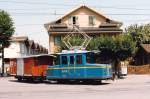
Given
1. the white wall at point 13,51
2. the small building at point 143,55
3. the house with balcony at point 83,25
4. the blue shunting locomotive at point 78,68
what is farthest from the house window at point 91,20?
the blue shunting locomotive at point 78,68

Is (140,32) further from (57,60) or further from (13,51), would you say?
(57,60)

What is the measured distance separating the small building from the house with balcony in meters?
6.96

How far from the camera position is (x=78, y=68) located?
1387 inches

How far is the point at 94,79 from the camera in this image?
35.0 meters

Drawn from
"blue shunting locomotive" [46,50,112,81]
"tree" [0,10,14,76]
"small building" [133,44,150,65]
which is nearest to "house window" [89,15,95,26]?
"small building" [133,44,150,65]

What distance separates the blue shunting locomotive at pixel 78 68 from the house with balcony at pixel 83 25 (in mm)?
26682

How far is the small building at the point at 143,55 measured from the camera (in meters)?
71.1

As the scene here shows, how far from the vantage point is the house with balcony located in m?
64.0

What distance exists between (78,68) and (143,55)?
3986 cm

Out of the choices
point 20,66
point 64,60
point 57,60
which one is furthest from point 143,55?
point 64,60

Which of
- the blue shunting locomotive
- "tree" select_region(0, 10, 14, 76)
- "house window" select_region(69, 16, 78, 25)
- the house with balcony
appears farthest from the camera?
"house window" select_region(69, 16, 78, 25)

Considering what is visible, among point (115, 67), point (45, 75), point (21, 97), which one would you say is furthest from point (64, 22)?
point (21, 97)

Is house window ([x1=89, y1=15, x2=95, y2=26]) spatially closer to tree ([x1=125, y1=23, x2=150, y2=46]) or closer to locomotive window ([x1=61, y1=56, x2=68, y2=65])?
tree ([x1=125, y1=23, x2=150, y2=46])

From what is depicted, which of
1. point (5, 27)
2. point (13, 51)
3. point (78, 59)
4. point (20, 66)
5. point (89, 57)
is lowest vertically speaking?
point (20, 66)
